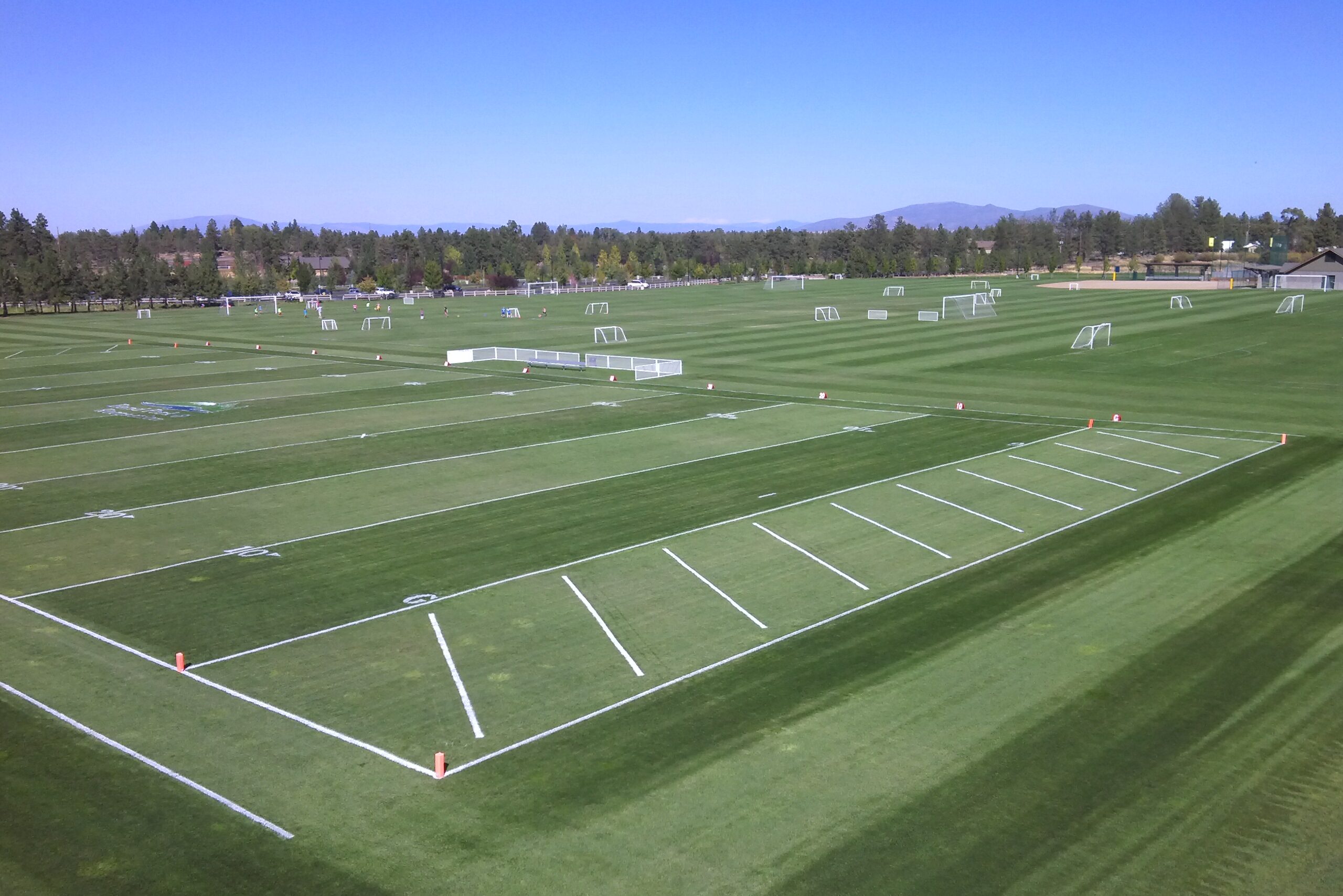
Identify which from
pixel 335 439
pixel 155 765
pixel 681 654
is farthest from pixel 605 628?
pixel 335 439

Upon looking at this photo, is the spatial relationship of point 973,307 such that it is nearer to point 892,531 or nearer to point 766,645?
point 892,531

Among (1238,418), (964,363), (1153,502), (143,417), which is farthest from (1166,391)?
(143,417)

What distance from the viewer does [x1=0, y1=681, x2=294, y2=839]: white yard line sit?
46.6ft

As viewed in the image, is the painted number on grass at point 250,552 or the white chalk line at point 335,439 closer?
the painted number on grass at point 250,552

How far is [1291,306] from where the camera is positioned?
9538cm

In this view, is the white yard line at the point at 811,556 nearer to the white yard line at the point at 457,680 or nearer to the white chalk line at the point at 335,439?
Result: the white yard line at the point at 457,680

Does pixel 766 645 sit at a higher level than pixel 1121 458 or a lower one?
lower

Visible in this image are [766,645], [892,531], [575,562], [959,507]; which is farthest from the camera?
[959,507]

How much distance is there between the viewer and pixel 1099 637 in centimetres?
2020

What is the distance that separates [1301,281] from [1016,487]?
4850 inches

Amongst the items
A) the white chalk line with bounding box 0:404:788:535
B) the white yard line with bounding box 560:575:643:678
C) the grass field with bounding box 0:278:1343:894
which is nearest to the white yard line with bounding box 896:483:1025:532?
the grass field with bounding box 0:278:1343:894

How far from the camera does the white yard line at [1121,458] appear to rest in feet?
112

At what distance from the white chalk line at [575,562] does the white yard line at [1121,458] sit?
2.86 meters

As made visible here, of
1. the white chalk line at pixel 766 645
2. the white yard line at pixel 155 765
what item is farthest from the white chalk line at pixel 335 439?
the white chalk line at pixel 766 645
